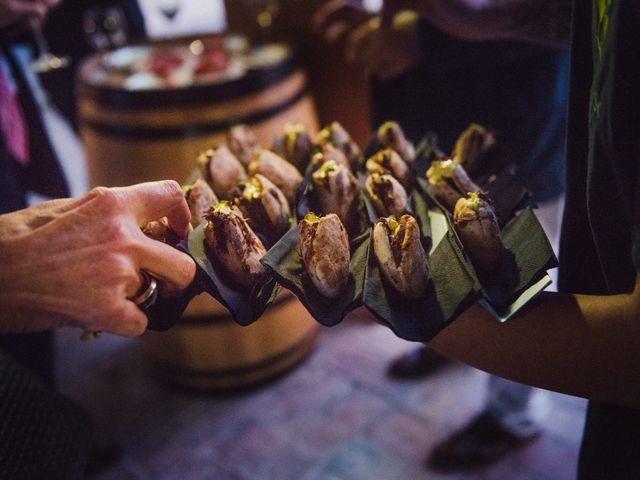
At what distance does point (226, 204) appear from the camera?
97 cm

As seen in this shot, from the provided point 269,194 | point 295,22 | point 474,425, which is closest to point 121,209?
point 269,194

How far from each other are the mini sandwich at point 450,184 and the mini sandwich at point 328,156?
229 millimetres

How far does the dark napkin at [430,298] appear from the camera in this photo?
83 cm

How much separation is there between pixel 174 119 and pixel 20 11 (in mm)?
633

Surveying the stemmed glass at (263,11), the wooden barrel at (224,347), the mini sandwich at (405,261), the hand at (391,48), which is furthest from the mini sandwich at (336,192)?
the stemmed glass at (263,11)

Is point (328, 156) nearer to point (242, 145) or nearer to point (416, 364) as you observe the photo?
point (242, 145)

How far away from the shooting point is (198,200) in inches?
42.5

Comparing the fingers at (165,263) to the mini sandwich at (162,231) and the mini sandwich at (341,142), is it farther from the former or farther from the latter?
the mini sandwich at (341,142)

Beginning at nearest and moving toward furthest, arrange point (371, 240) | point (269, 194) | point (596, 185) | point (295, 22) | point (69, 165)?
1. point (596, 185)
2. point (371, 240)
3. point (269, 194)
4. point (295, 22)
5. point (69, 165)

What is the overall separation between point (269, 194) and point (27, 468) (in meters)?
0.71

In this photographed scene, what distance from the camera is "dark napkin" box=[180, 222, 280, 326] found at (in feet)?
2.89

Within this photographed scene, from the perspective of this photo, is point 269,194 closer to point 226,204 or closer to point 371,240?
point 226,204

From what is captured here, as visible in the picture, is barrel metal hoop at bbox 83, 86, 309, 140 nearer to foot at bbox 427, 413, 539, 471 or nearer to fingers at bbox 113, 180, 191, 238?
fingers at bbox 113, 180, 191, 238

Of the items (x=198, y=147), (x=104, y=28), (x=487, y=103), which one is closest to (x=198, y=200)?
(x=198, y=147)
